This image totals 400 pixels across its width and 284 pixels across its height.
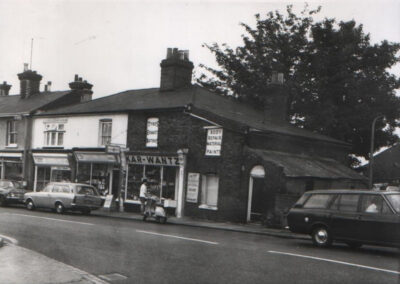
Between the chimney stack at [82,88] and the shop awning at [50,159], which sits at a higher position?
the chimney stack at [82,88]

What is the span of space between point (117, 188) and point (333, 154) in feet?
39.9

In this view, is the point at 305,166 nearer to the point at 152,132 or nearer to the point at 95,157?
the point at 152,132

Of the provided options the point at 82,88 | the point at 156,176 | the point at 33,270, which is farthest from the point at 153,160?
the point at 33,270

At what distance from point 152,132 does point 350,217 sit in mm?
14331

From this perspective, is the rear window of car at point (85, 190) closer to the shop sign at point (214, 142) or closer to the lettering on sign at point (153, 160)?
the lettering on sign at point (153, 160)

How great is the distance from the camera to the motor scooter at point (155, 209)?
2028 cm

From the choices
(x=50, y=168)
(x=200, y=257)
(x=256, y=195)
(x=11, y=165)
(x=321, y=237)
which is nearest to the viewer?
(x=200, y=257)

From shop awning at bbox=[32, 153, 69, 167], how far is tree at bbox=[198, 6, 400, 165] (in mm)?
13821

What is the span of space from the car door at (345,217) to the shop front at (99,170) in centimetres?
1573

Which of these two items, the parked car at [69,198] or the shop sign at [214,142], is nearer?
the shop sign at [214,142]

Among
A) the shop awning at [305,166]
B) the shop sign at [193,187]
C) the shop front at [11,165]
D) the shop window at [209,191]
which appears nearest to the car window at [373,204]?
the shop awning at [305,166]

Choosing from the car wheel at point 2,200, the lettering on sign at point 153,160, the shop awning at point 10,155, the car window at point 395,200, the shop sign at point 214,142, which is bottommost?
the car wheel at point 2,200

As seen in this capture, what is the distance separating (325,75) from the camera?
112 feet

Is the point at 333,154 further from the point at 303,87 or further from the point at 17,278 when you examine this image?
the point at 17,278
